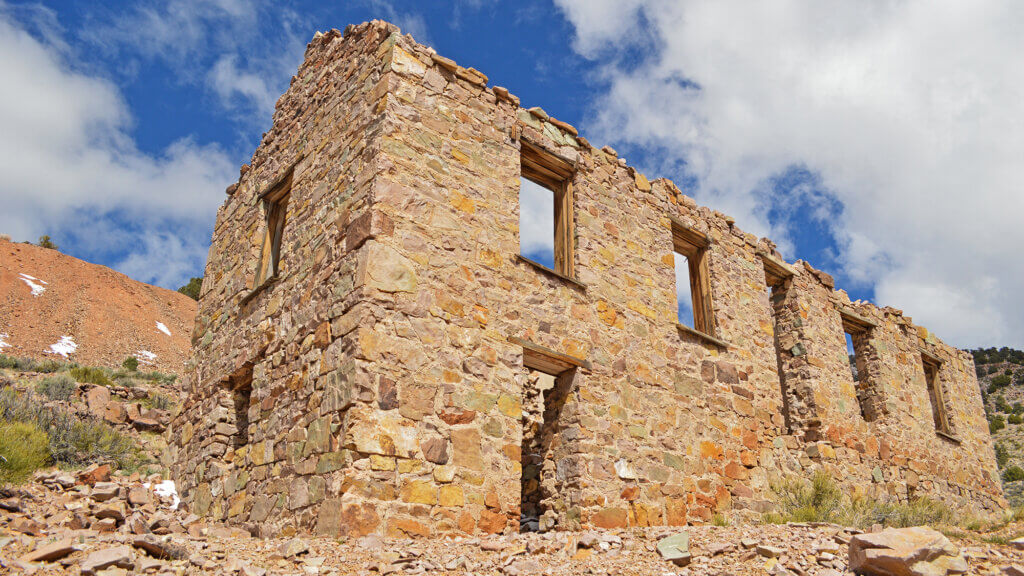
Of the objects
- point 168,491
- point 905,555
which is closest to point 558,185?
point 905,555

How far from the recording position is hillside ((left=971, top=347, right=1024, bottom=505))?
22547 mm

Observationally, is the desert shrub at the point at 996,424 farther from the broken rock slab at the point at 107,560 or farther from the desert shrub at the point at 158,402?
the broken rock slab at the point at 107,560

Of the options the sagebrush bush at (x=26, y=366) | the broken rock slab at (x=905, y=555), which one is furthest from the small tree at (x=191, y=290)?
the broken rock slab at (x=905, y=555)

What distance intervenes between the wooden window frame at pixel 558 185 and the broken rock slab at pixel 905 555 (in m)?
4.37

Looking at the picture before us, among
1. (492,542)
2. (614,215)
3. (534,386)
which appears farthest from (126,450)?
(614,215)

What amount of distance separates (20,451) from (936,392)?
16.4 meters

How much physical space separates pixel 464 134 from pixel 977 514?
1336 cm

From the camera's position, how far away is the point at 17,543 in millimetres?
4988

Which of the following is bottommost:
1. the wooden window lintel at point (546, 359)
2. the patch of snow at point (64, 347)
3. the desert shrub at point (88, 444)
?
the desert shrub at point (88, 444)

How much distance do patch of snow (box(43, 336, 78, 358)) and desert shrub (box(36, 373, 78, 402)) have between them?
18.4m

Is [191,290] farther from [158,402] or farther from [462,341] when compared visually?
[462,341]

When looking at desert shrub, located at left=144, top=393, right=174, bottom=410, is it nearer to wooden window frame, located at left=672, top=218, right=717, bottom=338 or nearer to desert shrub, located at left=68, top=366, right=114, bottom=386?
desert shrub, located at left=68, top=366, right=114, bottom=386

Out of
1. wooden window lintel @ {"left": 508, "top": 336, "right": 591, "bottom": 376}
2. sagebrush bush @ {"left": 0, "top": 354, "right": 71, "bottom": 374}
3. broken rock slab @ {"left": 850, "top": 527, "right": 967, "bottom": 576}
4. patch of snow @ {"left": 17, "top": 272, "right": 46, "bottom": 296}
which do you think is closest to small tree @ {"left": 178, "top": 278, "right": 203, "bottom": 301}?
patch of snow @ {"left": 17, "top": 272, "right": 46, "bottom": 296}

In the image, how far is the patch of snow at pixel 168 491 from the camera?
333 inches
